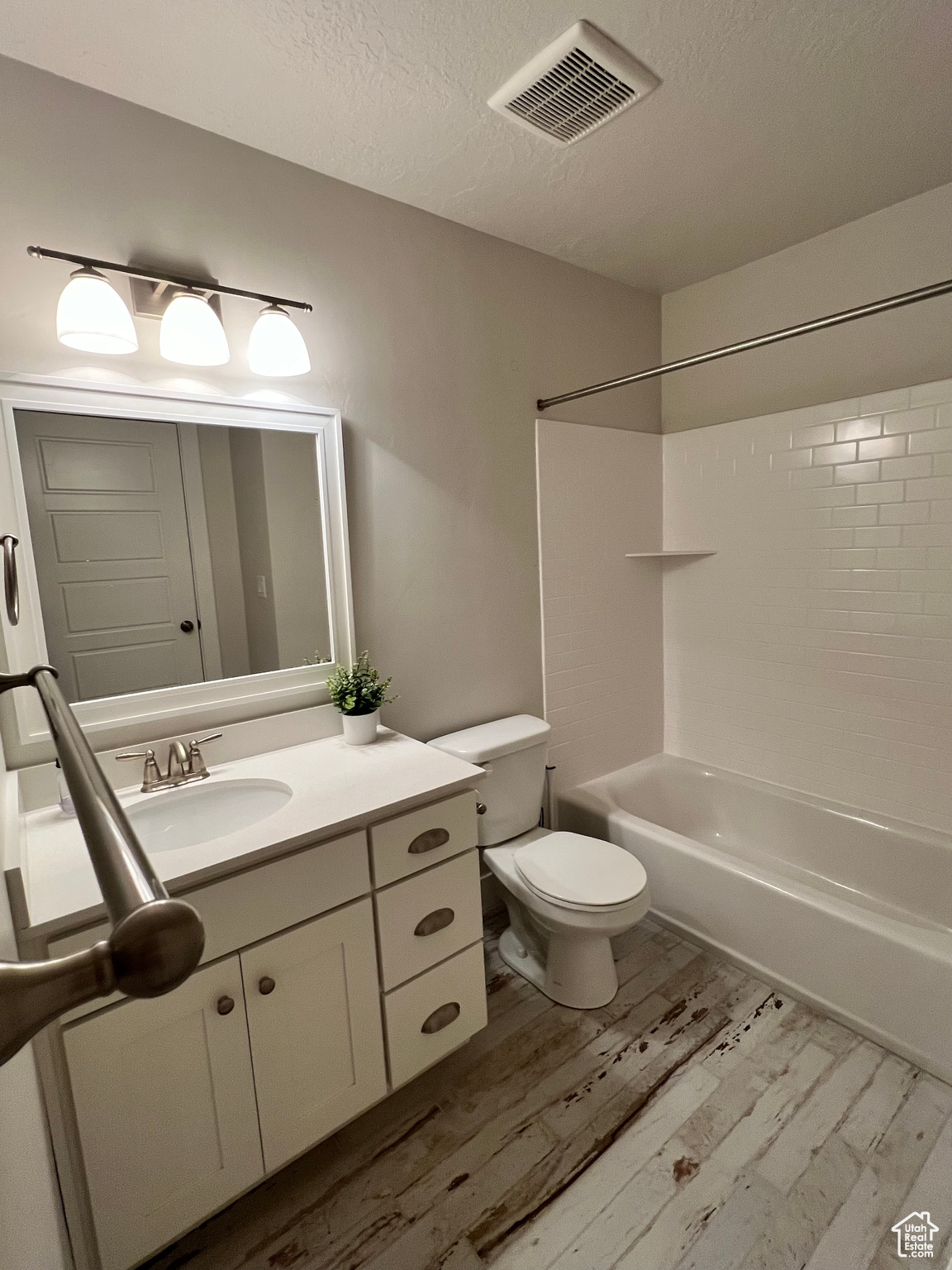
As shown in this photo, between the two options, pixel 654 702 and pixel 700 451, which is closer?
pixel 700 451

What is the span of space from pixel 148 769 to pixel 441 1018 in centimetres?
96

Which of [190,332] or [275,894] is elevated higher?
[190,332]

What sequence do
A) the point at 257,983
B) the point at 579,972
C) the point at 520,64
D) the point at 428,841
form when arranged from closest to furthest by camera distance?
the point at 257,983 → the point at 520,64 → the point at 428,841 → the point at 579,972

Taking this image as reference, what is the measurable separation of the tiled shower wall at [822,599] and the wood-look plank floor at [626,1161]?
97cm

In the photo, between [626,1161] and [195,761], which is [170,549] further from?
[626,1161]

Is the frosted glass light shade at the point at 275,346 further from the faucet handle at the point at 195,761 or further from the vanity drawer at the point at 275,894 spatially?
the vanity drawer at the point at 275,894

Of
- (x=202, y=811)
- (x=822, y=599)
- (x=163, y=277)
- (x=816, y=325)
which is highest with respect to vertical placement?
(x=163, y=277)

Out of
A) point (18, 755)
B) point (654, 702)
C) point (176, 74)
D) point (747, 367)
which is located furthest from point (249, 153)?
point (654, 702)

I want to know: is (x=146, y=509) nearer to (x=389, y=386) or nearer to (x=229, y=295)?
(x=229, y=295)

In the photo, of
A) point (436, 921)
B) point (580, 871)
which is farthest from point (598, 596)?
point (436, 921)

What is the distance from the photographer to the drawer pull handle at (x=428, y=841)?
1485 millimetres

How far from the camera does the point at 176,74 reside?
54.9 inches

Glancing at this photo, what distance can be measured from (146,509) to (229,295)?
59 centimetres

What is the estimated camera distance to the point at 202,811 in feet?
5.03
